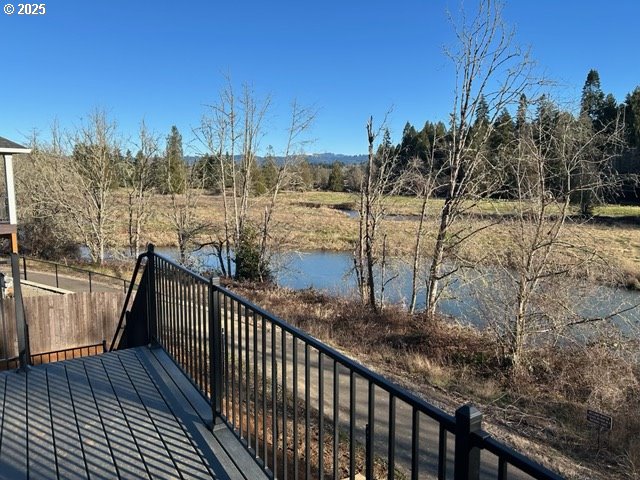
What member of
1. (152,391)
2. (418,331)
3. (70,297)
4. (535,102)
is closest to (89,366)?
(152,391)

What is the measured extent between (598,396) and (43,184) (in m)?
22.3

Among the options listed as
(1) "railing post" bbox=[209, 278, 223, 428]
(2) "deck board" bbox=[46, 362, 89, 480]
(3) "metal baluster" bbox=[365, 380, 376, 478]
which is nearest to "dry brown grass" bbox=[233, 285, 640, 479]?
(1) "railing post" bbox=[209, 278, 223, 428]

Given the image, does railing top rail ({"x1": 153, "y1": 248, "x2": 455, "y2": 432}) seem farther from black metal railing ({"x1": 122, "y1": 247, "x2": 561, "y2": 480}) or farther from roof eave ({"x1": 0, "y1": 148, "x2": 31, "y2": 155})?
roof eave ({"x1": 0, "y1": 148, "x2": 31, "y2": 155})

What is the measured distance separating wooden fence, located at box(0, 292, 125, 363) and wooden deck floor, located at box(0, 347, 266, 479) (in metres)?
5.24

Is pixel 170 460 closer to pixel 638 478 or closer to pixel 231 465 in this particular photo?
pixel 231 465

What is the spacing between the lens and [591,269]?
8867 mm

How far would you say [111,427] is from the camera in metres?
2.87

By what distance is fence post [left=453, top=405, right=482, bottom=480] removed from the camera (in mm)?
1174

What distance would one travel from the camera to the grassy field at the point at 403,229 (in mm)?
10445

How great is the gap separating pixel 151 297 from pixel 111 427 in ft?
4.80

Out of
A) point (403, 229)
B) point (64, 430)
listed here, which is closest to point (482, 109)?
point (403, 229)

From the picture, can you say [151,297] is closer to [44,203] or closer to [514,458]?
[514,458]

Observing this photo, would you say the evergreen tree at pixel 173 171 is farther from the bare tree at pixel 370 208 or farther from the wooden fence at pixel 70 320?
the wooden fence at pixel 70 320

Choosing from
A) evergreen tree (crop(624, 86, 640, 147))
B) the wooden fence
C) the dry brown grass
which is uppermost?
evergreen tree (crop(624, 86, 640, 147))
